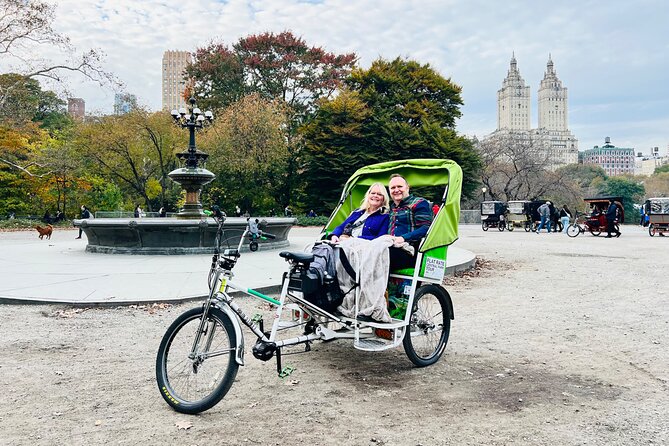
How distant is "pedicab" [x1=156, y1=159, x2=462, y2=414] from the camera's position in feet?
10.7

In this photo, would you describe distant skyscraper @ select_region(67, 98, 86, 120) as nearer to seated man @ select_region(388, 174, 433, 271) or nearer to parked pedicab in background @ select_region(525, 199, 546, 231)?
parked pedicab in background @ select_region(525, 199, 546, 231)

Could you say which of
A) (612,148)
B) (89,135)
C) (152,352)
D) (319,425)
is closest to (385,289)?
(319,425)

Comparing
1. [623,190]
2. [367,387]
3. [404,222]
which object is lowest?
[367,387]

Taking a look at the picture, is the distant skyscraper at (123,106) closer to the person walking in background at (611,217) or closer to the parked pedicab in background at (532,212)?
the parked pedicab in background at (532,212)

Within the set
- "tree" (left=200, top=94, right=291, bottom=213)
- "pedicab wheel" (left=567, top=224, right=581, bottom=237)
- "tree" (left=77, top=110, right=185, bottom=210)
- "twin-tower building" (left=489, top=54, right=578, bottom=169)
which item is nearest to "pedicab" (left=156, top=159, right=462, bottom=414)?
"pedicab wheel" (left=567, top=224, right=581, bottom=237)

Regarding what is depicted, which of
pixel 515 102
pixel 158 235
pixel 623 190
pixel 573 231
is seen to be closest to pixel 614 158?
pixel 515 102

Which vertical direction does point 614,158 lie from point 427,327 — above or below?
above

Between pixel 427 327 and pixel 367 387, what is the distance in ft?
3.09

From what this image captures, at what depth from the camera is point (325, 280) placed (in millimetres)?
3775

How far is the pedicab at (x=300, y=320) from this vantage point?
3250 mm

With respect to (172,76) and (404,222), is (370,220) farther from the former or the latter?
(172,76)

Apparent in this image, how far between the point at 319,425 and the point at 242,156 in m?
33.4

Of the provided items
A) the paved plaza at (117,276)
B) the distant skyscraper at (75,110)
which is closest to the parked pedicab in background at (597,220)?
the paved plaza at (117,276)

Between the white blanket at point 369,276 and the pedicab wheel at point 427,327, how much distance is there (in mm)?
332
